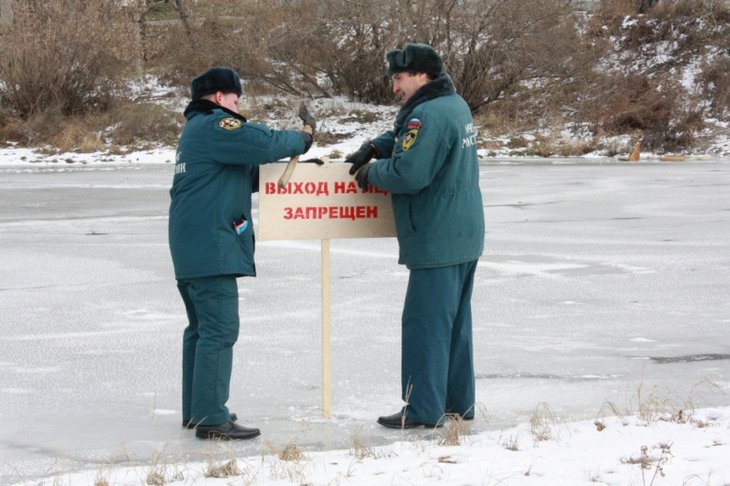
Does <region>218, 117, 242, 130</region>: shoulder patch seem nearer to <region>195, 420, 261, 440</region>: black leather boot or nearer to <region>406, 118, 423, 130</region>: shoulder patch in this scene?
<region>406, 118, 423, 130</region>: shoulder patch

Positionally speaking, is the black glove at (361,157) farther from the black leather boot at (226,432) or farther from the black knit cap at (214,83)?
the black leather boot at (226,432)

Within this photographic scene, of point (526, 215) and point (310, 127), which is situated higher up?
point (310, 127)

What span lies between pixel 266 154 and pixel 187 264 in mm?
583

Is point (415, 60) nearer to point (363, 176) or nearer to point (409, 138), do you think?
point (409, 138)

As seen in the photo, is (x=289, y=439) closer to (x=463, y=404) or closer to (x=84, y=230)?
(x=463, y=404)

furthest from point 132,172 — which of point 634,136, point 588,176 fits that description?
point 634,136

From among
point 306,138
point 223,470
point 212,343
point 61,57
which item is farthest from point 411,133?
point 61,57

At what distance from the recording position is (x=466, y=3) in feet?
103

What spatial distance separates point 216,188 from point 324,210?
557 millimetres

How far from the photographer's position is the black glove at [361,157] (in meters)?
5.40

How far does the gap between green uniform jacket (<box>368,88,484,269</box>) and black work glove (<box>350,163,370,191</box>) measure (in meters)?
0.06

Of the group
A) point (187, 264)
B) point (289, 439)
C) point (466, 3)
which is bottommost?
point (289, 439)

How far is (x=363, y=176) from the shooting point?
17.6 feet

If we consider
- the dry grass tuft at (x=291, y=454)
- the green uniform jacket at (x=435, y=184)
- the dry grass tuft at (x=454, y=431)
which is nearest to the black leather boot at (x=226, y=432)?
Result: the dry grass tuft at (x=291, y=454)
